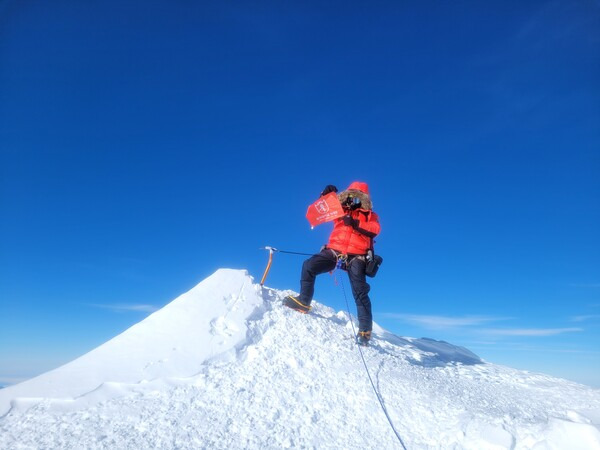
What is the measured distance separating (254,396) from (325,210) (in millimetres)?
4140

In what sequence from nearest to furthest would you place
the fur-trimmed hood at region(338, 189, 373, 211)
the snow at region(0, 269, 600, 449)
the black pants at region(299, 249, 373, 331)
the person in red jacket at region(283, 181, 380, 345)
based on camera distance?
the snow at region(0, 269, 600, 449) → the black pants at region(299, 249, 373, 331) → the person in red jacket at region(283, 181, 380, 345) → the fur-trimmed hood at region(338, 189, 373, 211)

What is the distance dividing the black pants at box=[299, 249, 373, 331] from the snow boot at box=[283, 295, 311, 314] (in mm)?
103

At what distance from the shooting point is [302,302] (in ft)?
25.3

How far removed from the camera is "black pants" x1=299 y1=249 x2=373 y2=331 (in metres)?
7.21

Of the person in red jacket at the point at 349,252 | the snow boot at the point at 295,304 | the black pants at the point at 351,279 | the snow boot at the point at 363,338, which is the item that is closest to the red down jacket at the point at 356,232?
the person in red jacket at the point at 349,252

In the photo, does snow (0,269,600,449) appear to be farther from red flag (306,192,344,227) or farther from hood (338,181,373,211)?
hood (338,181,373,211)

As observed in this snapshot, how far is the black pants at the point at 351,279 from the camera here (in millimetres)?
7215

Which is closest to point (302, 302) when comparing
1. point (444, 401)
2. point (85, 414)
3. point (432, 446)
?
point (444, 401)

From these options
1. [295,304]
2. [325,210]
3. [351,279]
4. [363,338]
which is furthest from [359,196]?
[363,338]

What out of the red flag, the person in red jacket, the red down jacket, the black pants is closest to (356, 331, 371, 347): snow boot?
the black pants

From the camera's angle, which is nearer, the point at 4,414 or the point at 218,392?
the point at 4,414

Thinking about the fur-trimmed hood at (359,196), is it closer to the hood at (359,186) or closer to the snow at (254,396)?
the hood at (359,186)

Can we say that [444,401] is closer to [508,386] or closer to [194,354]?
[508,386]

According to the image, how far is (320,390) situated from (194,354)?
1869mm
